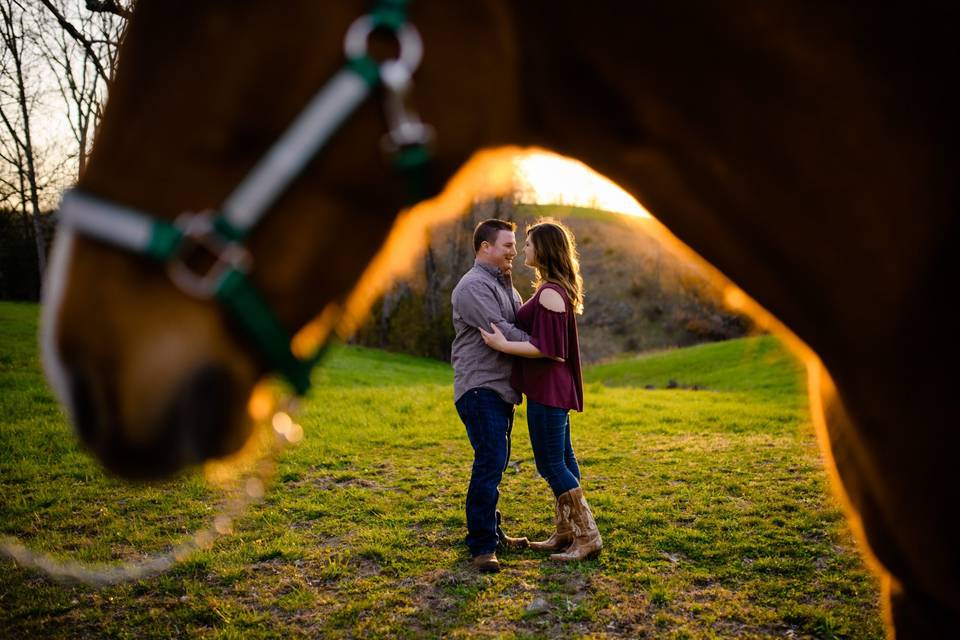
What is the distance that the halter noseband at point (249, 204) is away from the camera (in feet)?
3.07

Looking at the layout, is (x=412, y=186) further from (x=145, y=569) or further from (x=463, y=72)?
(x=145, y=569)

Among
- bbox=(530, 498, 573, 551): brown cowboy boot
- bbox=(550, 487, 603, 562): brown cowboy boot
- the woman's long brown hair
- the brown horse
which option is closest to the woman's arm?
the woman's long brown hair

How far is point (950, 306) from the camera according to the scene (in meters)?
1.16

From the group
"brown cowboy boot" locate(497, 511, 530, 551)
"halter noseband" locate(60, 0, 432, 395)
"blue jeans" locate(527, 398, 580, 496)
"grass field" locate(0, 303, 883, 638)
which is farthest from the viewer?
"brown cowboy boot" locate(497, 511, 530, 551)

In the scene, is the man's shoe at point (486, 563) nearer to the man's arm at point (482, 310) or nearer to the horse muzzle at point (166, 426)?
the man's arm at point (482, 310)

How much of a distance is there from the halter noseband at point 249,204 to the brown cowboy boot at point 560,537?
4.25 meters

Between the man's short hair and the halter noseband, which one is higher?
the man's short hair

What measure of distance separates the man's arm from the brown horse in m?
3.05

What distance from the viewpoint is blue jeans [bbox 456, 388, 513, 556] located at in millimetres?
4297

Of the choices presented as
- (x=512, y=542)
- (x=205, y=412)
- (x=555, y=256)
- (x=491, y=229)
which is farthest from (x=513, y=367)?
(x=205, y=412)

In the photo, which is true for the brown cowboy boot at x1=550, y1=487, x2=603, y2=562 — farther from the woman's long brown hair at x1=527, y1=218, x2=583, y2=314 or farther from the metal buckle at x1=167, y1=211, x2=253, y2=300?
the metal buckle at x1=167, y1=211, x2=253, y2=300

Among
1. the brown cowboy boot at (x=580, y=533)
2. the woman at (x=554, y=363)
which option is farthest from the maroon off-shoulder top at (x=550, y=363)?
the brown cowboy boot at (x=580, y=533)

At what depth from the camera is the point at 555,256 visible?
4.46 meters

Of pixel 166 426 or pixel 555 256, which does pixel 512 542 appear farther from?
pixel 166 426
